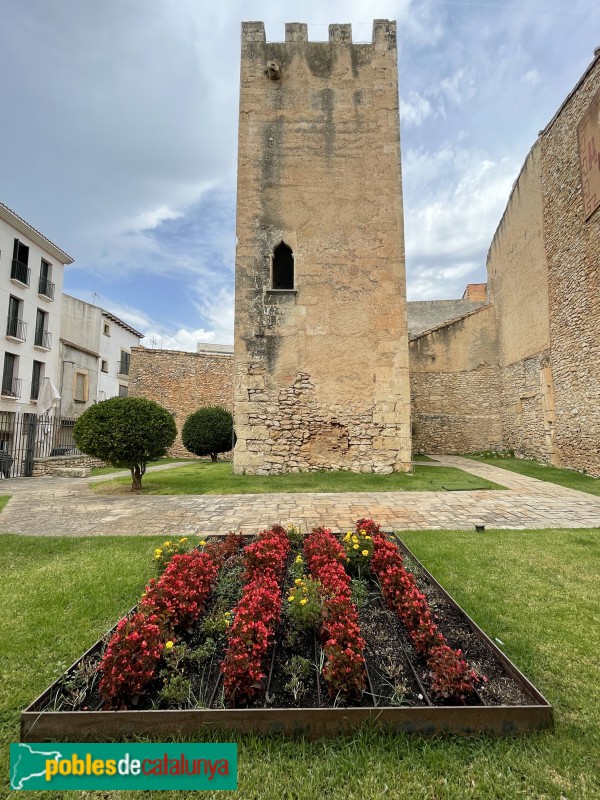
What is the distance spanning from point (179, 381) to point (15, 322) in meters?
8.06

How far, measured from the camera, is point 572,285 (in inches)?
438

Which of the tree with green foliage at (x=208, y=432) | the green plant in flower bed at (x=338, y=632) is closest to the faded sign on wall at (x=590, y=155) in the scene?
the green plant in flower bed at (x=338, y=632)

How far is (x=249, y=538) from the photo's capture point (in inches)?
189

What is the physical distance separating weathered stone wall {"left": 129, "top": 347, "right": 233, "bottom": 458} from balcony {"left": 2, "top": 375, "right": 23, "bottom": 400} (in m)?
5.29

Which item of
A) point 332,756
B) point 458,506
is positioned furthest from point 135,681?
point 458,506

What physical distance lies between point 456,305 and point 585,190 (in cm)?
1648

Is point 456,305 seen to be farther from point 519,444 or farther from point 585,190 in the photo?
point 585,190

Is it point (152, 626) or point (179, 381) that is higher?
point (179, 381)

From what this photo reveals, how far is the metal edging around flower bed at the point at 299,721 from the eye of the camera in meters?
1.88

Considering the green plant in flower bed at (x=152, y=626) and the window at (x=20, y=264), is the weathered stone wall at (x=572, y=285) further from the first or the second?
the window at (x=20, y=264)

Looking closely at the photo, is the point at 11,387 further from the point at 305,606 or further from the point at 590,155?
the point at 590,155

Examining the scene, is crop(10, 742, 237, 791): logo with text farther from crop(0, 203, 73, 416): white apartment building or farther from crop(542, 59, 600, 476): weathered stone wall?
crop(0, 203, 73, 416): white apartment building

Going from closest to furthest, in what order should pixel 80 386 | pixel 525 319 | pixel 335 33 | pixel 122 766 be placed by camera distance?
1. pixel 122 766
2. pixel 335 33
3. pixel 525 319
4. pixel 80 386

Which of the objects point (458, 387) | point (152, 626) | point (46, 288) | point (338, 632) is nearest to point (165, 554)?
point (152, 626)
